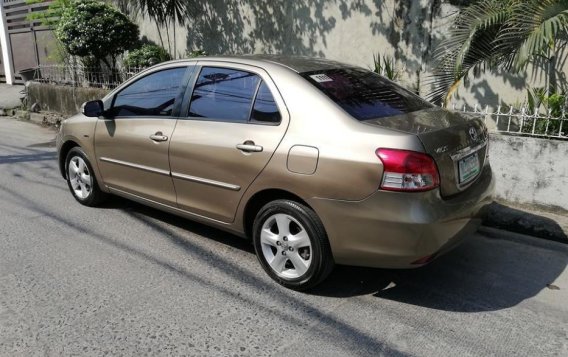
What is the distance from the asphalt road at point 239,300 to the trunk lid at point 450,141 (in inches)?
31.5

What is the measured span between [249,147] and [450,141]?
4.32 ft

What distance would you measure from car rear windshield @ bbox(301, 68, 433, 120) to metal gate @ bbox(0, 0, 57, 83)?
1216cm

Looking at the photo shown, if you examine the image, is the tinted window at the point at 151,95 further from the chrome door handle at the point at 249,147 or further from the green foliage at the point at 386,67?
the green foliage at the point at 386,67

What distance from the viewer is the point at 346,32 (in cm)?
788

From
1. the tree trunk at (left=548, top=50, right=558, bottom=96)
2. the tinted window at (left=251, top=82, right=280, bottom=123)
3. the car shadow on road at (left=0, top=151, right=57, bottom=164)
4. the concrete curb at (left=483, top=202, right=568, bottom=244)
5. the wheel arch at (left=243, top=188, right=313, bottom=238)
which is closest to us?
the wheel arch at (left=243, top=188, right=313, bottom=238)

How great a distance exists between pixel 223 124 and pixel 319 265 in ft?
4.10

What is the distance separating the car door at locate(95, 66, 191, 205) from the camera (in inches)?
167

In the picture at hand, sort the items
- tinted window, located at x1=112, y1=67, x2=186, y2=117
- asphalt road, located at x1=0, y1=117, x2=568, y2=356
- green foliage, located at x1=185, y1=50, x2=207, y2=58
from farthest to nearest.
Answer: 1. green foliage, located at x1=185, y1=50, x2=207, y2=58
2. tinted window, located at x1=112, y1=67, x2=186, y2=117
3. asphalt road, located at x1=0, y1=117, x2=568, y2=356

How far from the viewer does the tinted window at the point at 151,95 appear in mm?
4305

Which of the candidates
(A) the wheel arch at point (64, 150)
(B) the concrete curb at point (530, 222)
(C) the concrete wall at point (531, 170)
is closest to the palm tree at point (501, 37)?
(C) the concrete wall at point (531, 170)

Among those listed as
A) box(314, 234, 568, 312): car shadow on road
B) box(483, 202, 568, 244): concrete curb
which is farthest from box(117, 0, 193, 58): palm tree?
box(314, 234, 568, 312): car shadow on road

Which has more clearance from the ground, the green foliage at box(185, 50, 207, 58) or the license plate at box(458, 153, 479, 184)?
the green foliage at box(185, 50, 207, 58)

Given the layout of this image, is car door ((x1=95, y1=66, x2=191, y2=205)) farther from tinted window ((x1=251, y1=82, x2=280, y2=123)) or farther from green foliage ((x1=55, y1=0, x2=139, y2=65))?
green foliage ((x1=55, y1=0, x2=139, y2=65))

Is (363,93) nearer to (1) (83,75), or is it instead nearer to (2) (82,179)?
(2) (82,179)
